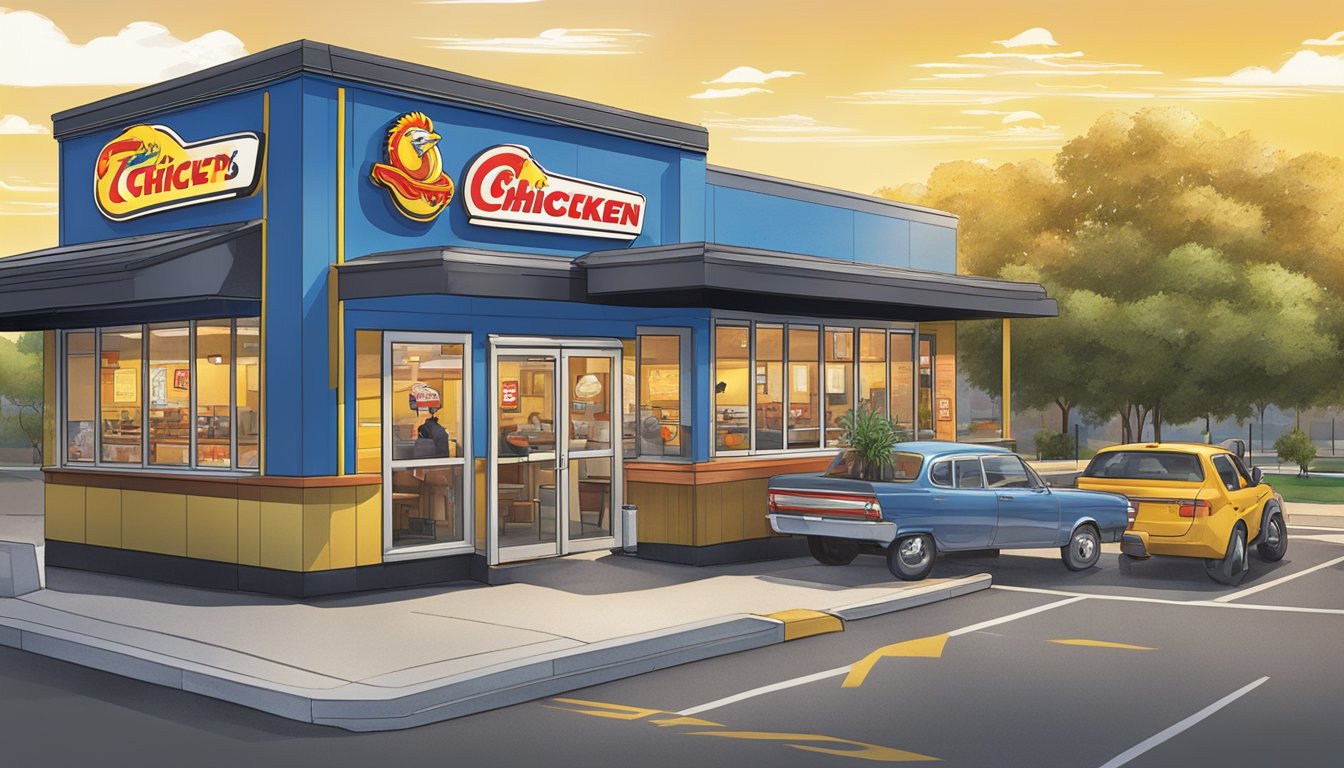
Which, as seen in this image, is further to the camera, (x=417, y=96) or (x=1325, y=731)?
(x=417, y=96)

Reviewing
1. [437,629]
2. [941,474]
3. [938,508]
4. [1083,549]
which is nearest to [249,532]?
[437,629]

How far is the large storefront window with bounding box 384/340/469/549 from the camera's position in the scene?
576 inches

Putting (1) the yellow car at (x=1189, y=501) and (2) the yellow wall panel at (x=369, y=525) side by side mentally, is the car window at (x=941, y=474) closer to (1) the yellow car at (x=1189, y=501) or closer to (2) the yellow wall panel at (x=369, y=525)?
(1) the yellow car at (x=1189, y=501)

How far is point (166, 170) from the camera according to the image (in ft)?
51.2

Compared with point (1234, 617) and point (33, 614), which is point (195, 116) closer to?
point (33, 614)

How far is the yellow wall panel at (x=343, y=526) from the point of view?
1396cm

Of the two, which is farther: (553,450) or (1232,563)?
(553,450)

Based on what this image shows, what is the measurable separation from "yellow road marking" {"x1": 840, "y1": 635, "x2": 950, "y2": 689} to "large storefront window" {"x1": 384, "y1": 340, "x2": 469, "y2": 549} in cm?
565

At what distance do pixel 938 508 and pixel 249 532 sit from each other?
793 centimetres

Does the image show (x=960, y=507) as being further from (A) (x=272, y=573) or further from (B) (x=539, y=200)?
(A) (x=272, y=573)

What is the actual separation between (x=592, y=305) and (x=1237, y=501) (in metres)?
8.37

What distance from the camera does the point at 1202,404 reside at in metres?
39.9

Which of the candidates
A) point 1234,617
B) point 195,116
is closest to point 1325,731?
point 1234,617

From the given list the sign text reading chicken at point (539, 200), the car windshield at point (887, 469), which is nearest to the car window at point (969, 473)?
the car windshield at point (887, 469)
